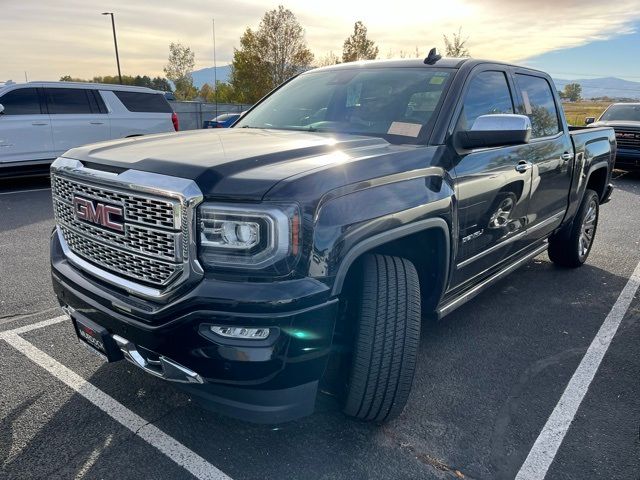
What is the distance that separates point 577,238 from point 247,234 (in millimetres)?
4316

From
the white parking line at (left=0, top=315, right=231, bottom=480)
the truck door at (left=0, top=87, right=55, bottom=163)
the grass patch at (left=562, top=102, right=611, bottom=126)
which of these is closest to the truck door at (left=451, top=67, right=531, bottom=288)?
the white parking line at (left=0, top=315, right=231, bottom=480)

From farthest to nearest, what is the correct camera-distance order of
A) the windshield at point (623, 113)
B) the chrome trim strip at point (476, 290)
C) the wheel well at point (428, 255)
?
the windshield at point (623, 113), the chrome trim strip at point (476, 290), the wheel well at point (428, 255)

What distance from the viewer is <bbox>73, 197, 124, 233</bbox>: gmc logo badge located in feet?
7.14

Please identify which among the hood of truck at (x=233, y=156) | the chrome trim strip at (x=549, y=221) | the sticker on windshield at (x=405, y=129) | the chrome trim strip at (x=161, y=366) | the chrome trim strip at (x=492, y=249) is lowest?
the chrome trim strip at (x=161, y=366)

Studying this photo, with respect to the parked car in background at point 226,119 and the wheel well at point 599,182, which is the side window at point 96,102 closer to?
the parked car in background at point 226,119

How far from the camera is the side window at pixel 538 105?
3945 mm

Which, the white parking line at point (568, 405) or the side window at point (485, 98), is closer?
the white parking line at point (568, 405)

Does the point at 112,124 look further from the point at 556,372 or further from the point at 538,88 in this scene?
the point at 556,372

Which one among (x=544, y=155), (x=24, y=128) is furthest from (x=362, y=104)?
(x=24, y=128)

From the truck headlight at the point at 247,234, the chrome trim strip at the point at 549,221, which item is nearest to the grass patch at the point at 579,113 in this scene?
the chrome trim strip at the point at 549,221

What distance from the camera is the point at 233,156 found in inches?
87.4

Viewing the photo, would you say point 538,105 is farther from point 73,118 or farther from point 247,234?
point 73,118

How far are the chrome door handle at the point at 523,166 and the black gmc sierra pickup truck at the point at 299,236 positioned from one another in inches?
0.5

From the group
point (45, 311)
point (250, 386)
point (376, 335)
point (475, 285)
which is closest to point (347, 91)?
point (475, 285)
